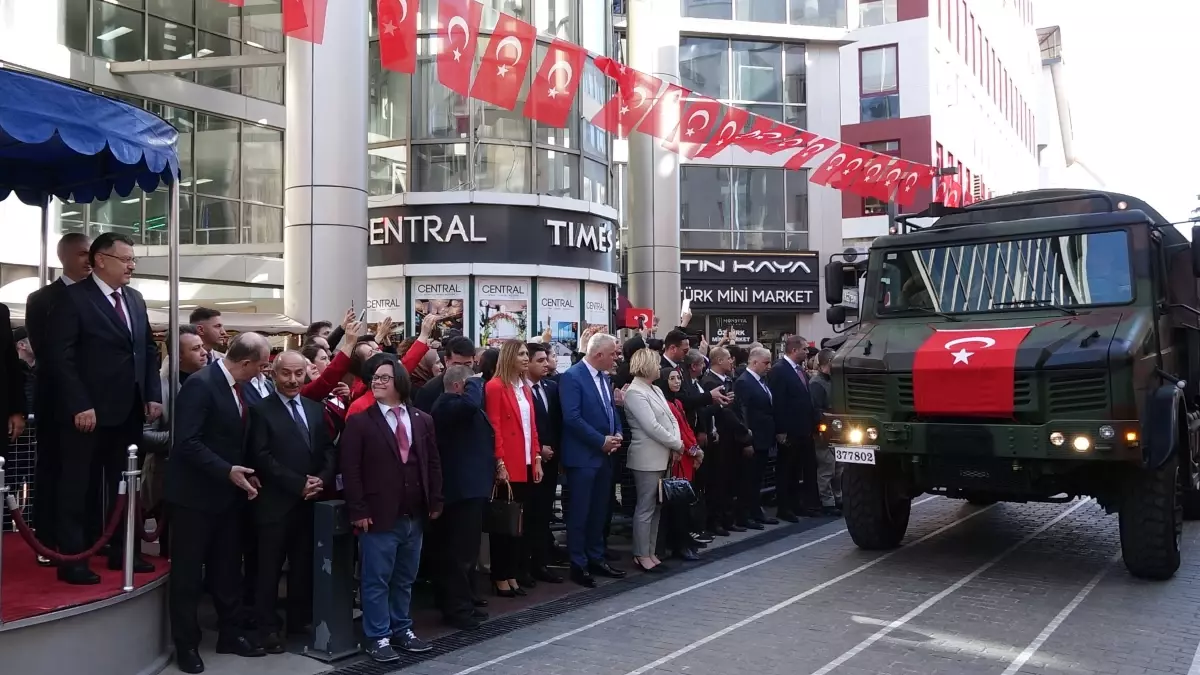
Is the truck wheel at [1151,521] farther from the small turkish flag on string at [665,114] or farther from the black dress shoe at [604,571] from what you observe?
the small turkish flag on string at [665,114]

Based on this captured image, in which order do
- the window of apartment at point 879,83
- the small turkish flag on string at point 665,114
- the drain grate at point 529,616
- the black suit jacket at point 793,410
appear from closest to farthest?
1. the drain grate at point 529,616
2. the black suit jacket at point 793,410
3. the small turkish flag on string at point 665,114
4. the window of apartment at point 879,83

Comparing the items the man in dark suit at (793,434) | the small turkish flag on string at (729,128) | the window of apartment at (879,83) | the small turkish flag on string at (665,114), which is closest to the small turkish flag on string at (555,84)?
the small turkish flag on string at (665,114)

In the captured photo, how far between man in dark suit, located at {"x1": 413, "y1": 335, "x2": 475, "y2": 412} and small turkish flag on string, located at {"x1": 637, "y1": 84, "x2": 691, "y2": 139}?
6676 mm

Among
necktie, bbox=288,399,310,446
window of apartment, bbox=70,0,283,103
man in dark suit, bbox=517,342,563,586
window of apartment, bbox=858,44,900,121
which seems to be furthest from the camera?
window of apartment, bbox=858,44,900,121

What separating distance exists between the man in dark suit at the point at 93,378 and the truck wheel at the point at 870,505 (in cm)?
580

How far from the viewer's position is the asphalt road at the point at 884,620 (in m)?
5.88

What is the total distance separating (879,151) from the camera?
117ft

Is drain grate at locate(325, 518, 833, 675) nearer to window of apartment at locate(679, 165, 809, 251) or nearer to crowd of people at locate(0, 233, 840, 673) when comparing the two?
crowd of people at locate(0, 233, 840, 673)

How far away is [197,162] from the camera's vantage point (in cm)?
1911

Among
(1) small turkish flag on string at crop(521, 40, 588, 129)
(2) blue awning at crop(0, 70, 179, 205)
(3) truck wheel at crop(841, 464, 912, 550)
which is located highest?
(1) small turkish flag on string at crop(521, 40, 588, 129)

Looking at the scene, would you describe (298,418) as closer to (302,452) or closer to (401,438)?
(302,452)

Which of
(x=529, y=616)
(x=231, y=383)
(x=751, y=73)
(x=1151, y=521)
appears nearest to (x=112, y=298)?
(x=231, y=383)

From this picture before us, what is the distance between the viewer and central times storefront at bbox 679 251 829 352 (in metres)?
30.0

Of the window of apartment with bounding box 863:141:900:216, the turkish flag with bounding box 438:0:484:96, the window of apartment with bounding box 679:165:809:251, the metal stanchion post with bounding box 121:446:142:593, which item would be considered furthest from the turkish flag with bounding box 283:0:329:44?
the window of apartment with bounding box 863:141:900:216
